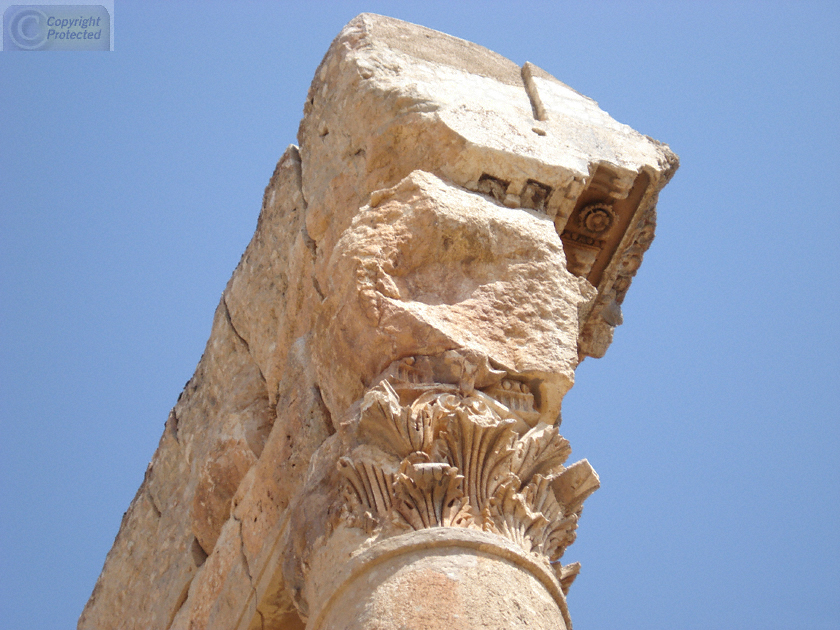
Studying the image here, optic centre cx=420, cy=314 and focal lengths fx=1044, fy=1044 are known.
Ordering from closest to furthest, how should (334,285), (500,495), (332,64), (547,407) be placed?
(500,495) < (547,407) < (334,285) < (332,64)

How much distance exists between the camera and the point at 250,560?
17.1ft

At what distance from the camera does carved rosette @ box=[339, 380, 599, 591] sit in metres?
3.65

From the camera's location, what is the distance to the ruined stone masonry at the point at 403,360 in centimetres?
365

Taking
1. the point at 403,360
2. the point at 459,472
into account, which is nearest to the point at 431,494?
the point at 459,472

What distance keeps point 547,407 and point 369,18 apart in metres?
2.70

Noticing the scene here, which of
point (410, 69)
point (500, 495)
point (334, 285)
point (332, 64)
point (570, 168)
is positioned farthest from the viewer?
point (332, 64)

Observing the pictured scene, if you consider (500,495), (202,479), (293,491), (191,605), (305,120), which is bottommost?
(191,605)

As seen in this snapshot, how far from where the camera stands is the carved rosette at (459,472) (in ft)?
12.0

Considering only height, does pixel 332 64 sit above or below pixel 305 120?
above

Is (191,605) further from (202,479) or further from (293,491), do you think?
(293,491)

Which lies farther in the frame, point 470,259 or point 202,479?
point 202,479

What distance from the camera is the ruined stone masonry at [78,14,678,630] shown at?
12.0 ft

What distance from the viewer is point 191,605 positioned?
18.8ft

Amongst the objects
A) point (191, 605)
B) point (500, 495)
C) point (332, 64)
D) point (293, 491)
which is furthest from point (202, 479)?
point (500, 495)
